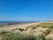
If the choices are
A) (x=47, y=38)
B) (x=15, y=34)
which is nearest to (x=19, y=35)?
(x=15, y=34)

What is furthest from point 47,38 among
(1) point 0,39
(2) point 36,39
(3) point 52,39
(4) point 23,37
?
(1) point 0,39

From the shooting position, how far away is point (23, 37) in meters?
5.64

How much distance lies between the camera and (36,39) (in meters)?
5.80

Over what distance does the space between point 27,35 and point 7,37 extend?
2.93 feet

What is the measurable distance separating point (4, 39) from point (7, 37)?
0.17 meters

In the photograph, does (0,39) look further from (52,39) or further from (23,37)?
(52,39)

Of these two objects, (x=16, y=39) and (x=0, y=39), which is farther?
(x=0, y=39)

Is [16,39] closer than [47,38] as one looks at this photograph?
Yes

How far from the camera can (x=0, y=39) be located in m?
6.17

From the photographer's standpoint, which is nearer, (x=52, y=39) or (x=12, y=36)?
(x=12, y=36)

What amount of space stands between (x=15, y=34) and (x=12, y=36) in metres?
0.24

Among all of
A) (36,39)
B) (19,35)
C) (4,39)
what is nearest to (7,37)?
(4,39)

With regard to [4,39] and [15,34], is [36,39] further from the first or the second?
[4,39]

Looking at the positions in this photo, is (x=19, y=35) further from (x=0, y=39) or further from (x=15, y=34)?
(x=0, y=39)
